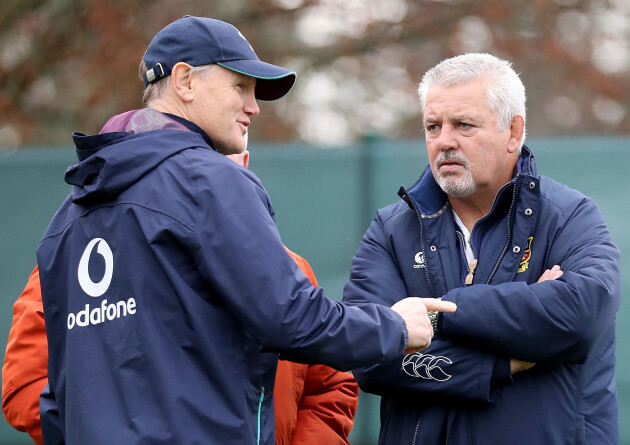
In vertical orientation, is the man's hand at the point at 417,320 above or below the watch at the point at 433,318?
above

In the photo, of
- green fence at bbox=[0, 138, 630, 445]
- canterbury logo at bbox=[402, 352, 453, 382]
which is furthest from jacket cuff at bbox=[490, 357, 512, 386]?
green fence at bbox=[0, 138, 630, 445]

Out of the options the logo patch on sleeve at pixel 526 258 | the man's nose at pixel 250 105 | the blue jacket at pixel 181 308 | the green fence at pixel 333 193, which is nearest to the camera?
the blue jacket at pixel 181 308

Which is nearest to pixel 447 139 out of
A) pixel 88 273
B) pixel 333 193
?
pixel 88 273

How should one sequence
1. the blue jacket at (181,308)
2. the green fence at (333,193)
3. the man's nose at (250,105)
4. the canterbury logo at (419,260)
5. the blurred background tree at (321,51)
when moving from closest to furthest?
the blue jacket at (181,308) → the man's nose at (250,105) → the canterbury logo at (419,260) → the green fence at (333,193) → the blurred background tree at (321,51)

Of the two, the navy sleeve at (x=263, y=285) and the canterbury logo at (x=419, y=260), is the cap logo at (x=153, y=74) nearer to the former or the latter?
the navy sleeve at (x=263, y=285)

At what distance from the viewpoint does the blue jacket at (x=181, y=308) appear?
242cm

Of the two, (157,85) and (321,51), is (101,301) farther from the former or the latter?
(321,51)

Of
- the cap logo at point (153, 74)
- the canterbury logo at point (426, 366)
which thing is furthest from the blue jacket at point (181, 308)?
the canterbury logo at point (426, 366)

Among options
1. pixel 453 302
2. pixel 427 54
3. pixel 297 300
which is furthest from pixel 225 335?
pixel 427 54

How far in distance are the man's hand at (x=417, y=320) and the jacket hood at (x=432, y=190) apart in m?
0.49

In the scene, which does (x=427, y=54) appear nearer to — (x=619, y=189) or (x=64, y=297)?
(x=619, y=189)

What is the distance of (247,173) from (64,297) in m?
0.64

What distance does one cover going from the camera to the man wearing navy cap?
2424 millimetres

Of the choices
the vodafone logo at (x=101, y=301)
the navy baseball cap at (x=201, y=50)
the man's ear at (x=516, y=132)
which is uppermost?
the navy baseball cap at (x=201, y=50)
